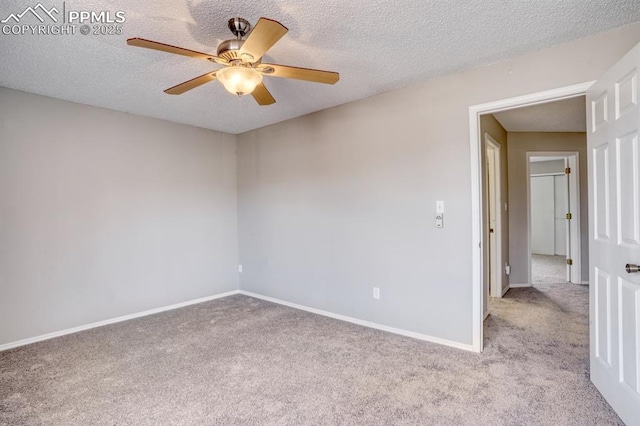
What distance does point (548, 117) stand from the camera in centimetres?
404

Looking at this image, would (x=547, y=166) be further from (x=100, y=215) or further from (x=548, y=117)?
(x=100, y=215)

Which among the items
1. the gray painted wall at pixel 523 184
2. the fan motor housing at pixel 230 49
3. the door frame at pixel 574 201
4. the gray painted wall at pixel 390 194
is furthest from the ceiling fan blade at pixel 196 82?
the door frame at pixel 574 201

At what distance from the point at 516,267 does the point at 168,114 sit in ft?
17.3

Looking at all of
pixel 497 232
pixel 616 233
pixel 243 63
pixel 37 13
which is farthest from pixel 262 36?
pixel 497 232

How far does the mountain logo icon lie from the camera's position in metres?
1.80

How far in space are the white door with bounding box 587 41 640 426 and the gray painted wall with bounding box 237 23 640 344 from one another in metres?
0.46

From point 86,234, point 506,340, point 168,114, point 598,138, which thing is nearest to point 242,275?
point 86,234

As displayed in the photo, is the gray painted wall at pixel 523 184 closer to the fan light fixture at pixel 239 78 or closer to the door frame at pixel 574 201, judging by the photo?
the door frame at pixel 574 201

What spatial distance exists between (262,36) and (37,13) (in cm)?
144

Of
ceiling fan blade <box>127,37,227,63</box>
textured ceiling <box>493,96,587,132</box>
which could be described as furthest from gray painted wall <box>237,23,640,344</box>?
ceiling fan blade <box>127,37,227,63</box>

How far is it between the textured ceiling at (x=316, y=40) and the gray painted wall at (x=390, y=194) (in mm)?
195

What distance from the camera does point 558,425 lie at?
5.77 ft

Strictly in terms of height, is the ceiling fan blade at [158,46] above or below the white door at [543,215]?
above

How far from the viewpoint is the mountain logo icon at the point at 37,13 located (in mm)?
1801
